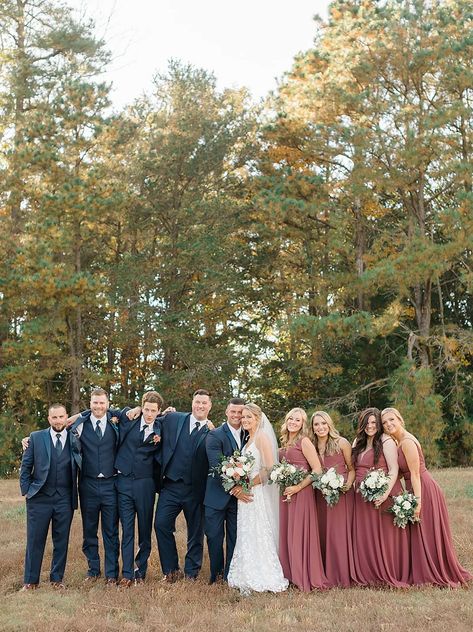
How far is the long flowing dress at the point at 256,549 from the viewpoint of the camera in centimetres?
788

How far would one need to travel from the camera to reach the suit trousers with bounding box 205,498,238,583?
8266 mm

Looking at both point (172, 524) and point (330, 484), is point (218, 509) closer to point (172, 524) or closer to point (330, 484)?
point (172, 524)

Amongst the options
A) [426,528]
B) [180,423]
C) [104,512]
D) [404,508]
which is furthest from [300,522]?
[104,512]

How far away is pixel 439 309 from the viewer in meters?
24.8

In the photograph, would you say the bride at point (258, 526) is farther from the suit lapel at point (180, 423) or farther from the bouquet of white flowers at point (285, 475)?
the suit lapel at point (180, 423)

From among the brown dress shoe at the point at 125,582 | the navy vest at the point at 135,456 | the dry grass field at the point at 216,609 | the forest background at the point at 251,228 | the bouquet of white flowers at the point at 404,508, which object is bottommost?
the dry grass field at the point at 216,609

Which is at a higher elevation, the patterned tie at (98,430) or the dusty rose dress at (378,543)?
the patterned tie at (98,430)

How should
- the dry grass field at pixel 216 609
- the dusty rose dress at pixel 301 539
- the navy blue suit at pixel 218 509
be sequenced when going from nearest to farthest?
the dry grass field at pixel 216 609 → the dusty rose dress at pixel 301 539 → the navy blue suit at pixel 218 509

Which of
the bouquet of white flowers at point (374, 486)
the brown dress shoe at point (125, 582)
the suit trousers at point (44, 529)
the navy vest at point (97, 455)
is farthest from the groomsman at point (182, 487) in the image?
the bouquet of white flowers at point (374, 486)

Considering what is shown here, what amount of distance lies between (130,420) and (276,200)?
48.2ft

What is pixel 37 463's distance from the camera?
27.1 ft

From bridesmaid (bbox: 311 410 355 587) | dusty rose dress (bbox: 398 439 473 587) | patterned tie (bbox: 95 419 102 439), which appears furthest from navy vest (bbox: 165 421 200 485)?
dusty rose dress (bbox: 398 439 473 587)

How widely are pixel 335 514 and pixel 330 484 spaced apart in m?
0.42

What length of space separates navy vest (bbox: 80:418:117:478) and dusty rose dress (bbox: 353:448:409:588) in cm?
256
